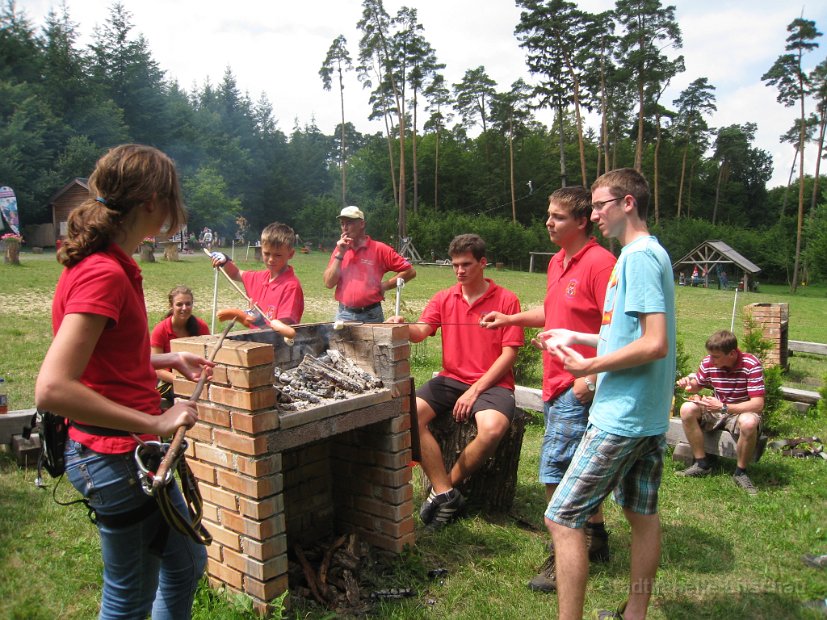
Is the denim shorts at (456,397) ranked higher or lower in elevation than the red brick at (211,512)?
higher

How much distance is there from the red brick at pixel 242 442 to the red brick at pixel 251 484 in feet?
0.40

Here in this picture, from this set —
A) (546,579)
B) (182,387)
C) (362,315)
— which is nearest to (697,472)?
(546,579)

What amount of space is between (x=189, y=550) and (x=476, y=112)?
49513mm

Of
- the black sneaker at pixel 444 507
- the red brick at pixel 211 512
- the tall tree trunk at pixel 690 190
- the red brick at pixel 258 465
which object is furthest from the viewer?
the tall tree trunk at pixel 690 190

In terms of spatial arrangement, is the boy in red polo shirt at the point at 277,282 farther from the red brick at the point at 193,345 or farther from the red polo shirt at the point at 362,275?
the red brick at the point at 193,345

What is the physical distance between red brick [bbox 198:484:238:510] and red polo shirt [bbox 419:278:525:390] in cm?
175

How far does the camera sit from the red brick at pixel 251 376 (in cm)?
264

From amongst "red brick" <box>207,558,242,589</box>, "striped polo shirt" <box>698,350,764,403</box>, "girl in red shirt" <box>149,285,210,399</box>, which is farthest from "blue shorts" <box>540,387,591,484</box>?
"girl in red shirt" <box>149,285,210,399</box>

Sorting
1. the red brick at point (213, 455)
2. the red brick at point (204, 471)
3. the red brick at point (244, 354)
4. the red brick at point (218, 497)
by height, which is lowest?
the red brick at point (218, 497)

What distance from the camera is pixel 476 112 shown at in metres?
48.5

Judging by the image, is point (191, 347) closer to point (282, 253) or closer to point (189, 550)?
point (189, 550)

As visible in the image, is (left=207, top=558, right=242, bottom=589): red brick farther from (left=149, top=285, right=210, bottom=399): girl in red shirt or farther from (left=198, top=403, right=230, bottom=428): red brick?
(left=149, top=285, right=210, bottom=399): girl in red shirt

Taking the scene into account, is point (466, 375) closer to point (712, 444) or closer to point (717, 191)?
point (712, 444)

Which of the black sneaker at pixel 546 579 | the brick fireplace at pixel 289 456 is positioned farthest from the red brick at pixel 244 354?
the black sneaker at pixel 546 579
